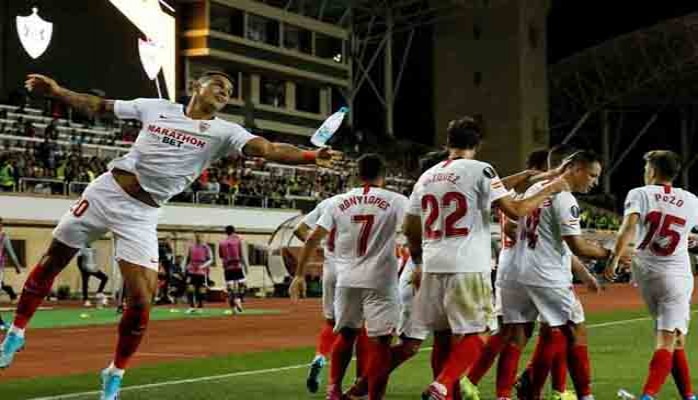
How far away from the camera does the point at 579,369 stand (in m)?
10.3

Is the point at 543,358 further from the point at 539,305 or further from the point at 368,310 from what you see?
the point at 368,310

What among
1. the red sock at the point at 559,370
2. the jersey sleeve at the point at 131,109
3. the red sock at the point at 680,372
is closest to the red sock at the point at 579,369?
the red sock at the point at 559,370

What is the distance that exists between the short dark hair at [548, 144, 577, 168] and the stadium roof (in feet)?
223

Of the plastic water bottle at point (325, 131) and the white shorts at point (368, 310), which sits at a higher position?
the plastic water bottle at point (325, 131)

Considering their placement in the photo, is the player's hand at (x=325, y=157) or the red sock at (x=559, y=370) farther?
the red sock at (x=559, y=370)

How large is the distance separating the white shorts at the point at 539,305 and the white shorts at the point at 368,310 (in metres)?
0.96

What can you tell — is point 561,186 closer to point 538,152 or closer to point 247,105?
point 538,152

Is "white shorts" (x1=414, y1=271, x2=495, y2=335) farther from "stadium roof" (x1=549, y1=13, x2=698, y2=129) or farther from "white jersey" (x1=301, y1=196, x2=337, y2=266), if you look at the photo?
"stadium roof" (x1=549, y1=13, x2=698, y2=129)

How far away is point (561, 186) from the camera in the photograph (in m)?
9.50

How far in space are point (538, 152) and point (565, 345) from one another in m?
2.06

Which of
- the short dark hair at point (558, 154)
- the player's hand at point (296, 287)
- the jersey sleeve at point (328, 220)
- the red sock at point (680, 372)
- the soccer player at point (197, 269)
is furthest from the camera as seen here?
the soccer player at point (197, 269)

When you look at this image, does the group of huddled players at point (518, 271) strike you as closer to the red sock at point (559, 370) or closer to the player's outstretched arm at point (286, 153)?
the red sock at point (559, 370)

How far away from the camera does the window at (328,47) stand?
70.2 metres

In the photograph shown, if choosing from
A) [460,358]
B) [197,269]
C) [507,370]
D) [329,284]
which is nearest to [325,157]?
[460,358]
